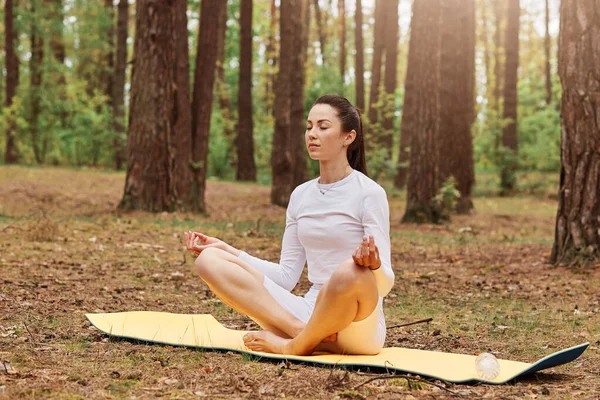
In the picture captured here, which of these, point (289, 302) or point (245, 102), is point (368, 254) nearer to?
point (289, 302)

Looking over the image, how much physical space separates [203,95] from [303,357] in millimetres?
11700

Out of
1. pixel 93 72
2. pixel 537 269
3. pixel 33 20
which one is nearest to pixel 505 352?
pixel 537 269

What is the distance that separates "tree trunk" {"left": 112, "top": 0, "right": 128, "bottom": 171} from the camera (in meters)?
26.7

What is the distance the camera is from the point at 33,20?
1152 inches

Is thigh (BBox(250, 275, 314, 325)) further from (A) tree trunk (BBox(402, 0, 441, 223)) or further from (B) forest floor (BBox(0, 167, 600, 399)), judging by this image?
(A) tree trunk (BBox(402, 0, 441, 223))

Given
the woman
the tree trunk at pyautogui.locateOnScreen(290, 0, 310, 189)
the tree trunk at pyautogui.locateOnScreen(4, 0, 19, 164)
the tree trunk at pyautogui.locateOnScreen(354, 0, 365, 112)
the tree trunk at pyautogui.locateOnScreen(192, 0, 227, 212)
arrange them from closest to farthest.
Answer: the woman < the tree trunk at pyautogui.locateOnScreen(192, 0, 227, 212) < the tree trunk at pyautogui.locateOnScreen(290, 0, 310, 189) < the tree trunk at pyautogui.locateOnScreen(4, 0, 19, 164) < the tree trunk at pyautogui.locateOnScreen(354, 0, 365, 112)

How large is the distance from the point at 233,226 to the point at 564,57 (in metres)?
5.70

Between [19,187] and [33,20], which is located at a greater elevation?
[33,20]

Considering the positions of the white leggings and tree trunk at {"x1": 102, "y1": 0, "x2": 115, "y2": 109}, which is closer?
the white leggings

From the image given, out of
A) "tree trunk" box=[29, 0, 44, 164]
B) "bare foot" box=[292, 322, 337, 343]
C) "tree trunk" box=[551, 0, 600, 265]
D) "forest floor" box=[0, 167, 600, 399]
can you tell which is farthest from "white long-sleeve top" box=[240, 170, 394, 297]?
"tree trunk" box=[29, 0, 44, 164]

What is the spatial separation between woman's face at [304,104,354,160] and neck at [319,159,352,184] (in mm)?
74

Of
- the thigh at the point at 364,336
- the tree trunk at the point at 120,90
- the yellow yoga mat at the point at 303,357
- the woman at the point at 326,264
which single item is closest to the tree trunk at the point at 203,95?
the yellow yoga mat at the point at 303,357

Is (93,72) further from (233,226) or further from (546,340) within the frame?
(546,340)

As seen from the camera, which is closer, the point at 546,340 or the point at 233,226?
the point at 546,340
